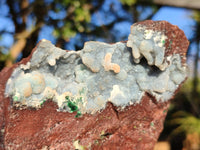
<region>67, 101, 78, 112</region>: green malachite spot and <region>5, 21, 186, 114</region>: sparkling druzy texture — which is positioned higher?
<region>5, 21, 186, 114</region>: sparkling druzy texture

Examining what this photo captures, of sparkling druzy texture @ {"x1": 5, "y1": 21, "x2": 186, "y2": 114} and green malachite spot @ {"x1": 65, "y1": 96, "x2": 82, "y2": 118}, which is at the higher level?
sparkling druzy texture @ {"x1": 5, "y1": 21, "x2": 186, "y2": 114}

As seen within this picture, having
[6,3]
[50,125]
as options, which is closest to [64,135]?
[50,125]

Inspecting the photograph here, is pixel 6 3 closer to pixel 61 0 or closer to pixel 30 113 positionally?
pixel 61 0

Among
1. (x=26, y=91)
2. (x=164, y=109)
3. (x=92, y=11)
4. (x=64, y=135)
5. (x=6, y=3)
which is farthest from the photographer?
(x=92, y=11)

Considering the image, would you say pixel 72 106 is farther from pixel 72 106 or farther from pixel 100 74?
pixel 100 74

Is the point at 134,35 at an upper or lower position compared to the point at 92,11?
upper

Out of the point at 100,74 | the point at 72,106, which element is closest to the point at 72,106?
the point at 72,106
